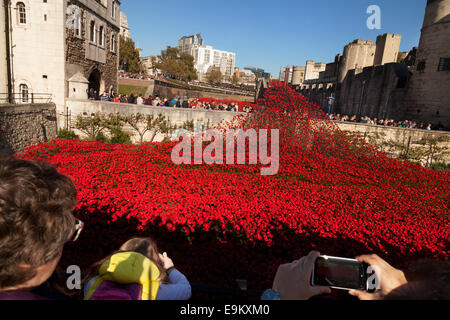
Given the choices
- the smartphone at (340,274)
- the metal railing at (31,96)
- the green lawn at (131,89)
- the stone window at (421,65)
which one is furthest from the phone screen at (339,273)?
the green lawn at (131,89)

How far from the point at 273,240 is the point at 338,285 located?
4.71 m

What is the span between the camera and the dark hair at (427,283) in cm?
114

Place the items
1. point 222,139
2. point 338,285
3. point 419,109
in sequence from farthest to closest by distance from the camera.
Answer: point 419,109 < point 222,139 < point 338,285

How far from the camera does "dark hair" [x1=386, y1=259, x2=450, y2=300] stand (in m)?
1.14

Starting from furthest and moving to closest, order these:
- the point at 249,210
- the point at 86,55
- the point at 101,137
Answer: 1. the point at 86,55
2. the point at 101,137
3. the point at 249,210

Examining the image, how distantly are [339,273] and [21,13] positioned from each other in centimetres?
2061

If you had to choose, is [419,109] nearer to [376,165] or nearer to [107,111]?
[376,165]

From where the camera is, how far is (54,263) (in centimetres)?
135

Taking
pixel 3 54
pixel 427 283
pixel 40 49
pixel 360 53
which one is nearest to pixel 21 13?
pixel 40 49

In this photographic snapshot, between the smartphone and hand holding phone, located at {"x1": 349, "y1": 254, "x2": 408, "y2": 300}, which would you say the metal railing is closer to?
the smartphone

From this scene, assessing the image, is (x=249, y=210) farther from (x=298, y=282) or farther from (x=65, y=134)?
(x=65, y=134)

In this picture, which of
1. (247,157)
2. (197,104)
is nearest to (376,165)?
(247,157)

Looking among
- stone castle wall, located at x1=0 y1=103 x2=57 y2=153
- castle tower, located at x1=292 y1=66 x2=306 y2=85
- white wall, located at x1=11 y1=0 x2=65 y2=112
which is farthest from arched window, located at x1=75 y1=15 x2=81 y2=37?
castle tower, located at x1=292 y1=66 x2=306 y2=85

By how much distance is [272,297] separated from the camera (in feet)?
5.38
